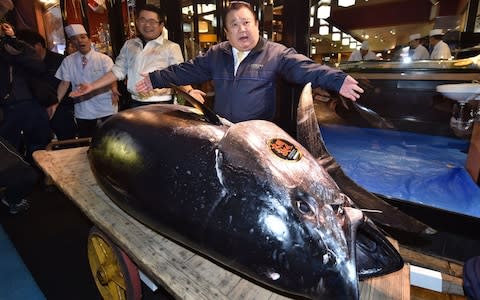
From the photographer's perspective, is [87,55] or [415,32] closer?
[415,32]

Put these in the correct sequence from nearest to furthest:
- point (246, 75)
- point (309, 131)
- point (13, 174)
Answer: point (309, 131) → point (246, 75) → point (13, 174)

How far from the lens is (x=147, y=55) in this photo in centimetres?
322

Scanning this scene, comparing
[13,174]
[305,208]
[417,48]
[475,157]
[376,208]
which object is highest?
[417,48]

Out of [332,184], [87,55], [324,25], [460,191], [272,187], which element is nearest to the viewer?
[272,187]

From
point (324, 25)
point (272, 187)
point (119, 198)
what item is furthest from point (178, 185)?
point (324, 25)

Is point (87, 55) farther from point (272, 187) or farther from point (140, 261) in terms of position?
point (272, 187)

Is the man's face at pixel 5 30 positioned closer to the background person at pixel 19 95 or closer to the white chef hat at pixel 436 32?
the background person at pixel 19 95

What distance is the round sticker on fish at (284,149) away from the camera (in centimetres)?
115

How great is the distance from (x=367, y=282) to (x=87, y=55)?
181 inches

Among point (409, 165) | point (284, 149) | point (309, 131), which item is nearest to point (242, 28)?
point (309, 131)

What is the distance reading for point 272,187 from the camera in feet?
3.34

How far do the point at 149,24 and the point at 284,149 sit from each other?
2.52 m

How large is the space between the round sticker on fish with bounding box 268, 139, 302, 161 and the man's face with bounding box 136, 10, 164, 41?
2.46 meters

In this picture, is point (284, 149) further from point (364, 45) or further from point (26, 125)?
point (26, 125)
